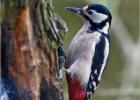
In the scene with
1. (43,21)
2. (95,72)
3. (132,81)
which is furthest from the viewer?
(132,81)

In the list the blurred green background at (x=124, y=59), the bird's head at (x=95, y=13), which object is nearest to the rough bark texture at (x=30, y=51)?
A: the bird's head at (x=95, y=13)

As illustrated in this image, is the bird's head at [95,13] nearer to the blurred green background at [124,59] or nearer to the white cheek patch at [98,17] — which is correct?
the white cheek patch at [98,17]

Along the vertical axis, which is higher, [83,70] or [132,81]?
[83,70]

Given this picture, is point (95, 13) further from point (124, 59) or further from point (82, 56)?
point (124, 59)

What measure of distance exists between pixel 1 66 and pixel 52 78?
8.6 inches

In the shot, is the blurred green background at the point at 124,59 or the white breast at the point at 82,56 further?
the blurred green background at the point at 124,59

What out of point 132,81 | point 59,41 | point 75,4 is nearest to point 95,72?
point 59,41

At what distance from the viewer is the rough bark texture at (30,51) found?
5.92ft

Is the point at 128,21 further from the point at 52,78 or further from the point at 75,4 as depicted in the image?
the point at 52,78

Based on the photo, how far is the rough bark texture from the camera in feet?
5.92

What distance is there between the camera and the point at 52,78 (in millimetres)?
1957

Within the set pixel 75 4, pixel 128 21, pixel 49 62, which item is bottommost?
pixel 128 21

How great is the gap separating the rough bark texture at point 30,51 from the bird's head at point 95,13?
17 centimetres

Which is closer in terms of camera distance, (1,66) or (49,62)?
(1,66)
